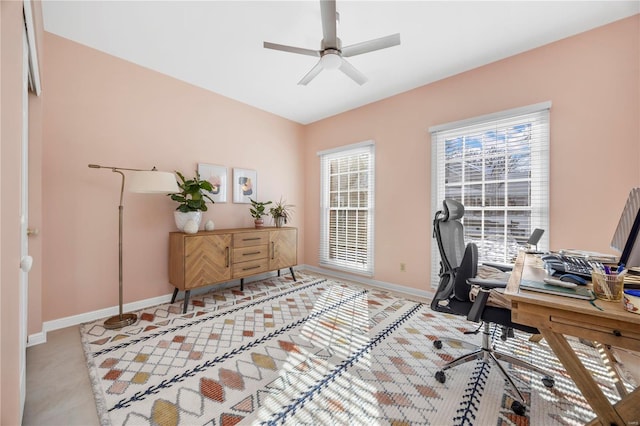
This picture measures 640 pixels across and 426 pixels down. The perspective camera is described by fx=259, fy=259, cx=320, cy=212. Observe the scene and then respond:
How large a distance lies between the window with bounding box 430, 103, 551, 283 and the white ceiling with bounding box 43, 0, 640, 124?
73 cm

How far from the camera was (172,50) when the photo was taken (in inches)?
109

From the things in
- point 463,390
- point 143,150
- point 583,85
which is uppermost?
point 583,85

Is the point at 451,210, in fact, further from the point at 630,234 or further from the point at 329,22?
the point at 329,22

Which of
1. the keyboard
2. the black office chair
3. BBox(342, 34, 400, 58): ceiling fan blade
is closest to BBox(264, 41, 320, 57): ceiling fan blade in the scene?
BBox(342, 34, 400, 58): ceiling fan blade

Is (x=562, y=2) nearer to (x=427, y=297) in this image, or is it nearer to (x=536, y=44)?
(x=536, y=44)

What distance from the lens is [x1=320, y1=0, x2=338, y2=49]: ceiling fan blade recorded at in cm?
184

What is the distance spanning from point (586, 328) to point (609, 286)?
0.23 metres

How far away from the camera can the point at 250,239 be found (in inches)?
140

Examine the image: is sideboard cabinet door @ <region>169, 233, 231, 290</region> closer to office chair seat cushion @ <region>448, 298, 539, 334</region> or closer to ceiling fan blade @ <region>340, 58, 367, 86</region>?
ceiling fan blade @ <region>340, 58, 367, 86</region>

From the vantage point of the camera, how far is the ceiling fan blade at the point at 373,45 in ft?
6.76

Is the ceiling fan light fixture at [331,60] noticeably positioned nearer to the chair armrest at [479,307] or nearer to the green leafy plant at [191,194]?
the green leafy plant at [191,194]

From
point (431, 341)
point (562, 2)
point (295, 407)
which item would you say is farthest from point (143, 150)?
point (562, 2)

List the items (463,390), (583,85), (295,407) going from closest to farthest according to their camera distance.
A: (295,407) < (463,390) < (583,85)

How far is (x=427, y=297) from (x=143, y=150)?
13.1 ft
